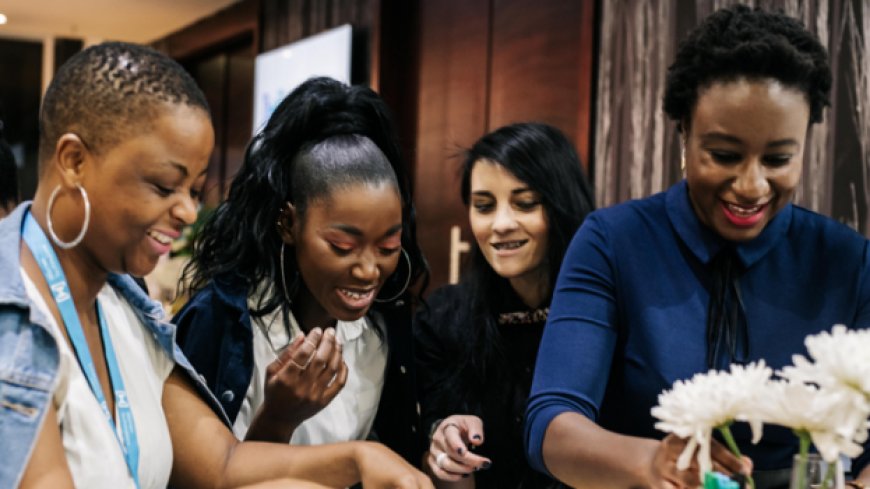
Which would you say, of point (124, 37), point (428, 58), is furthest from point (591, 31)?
point (124, 37)

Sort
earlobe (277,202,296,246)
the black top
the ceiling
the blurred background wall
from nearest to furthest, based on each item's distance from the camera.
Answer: earlobe (277,202,296,246)
the black top
the blurred background wall
the ceiling

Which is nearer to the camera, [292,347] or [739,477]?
[739,477]

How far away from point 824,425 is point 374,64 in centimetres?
403

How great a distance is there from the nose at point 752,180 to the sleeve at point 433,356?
0.89m

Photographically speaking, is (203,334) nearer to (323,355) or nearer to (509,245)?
(323,355)

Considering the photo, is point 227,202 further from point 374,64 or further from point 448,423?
→ point 374,64

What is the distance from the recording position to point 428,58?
4.66m

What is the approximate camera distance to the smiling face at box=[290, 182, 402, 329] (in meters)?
1.71

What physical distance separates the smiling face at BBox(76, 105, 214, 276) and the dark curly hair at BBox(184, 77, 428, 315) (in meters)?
0.58

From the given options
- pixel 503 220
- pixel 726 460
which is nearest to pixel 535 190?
pixel 503 220

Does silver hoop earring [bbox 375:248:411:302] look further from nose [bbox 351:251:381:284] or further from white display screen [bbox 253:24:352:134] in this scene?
white display screen [bbox 253:24:352:134]

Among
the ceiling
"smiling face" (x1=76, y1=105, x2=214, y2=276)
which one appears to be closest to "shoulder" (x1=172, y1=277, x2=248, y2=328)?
"smiling face" (x1=76, y1=105, x2=214, y2=276)

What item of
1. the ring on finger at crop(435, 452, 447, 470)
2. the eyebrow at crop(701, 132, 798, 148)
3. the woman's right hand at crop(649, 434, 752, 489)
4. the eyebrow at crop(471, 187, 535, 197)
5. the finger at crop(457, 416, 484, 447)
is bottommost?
the ring on finger at crop(435, 452, 447, 470)

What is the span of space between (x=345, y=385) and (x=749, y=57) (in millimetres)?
929
